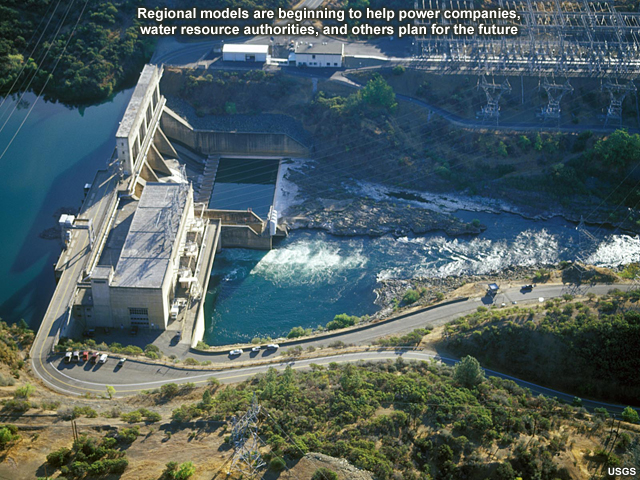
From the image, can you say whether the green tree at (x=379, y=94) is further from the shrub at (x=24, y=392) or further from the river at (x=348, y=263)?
the shrub at (x=24, y=392)

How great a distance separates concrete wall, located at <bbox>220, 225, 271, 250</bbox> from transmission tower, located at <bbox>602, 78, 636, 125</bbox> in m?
60.9

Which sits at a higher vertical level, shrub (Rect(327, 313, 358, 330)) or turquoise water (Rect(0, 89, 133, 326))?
turquoise water (Rect(0, 89, 133, 326))

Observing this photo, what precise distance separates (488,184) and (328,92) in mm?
32854

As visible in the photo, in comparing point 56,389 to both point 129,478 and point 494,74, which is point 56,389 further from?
point 494,74

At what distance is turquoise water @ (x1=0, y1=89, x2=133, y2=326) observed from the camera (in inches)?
3659

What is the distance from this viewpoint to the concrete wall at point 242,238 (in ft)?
340

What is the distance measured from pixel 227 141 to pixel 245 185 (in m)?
9.98

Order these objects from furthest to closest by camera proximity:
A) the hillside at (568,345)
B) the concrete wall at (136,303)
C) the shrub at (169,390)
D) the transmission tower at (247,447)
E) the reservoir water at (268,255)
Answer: the reservoir water at (268,255), the concrete wall at (136,303), the hillside at (568,345), the shrub at (169,390), the transmission tower at (247,447)

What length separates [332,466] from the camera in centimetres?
5662

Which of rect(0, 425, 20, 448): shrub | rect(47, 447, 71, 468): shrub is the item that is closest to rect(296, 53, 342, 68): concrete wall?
rect(0, 425, 20, 448): shrub

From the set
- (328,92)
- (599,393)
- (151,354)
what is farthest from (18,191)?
(599,393)

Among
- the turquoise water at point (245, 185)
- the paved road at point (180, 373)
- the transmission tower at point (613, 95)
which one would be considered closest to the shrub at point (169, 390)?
the paved road at point (180, 373)

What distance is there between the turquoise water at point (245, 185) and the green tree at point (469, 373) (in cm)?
4768

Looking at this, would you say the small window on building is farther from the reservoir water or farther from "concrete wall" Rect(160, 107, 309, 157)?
"concrete wall" Rect(160, 107, 309, 157)
